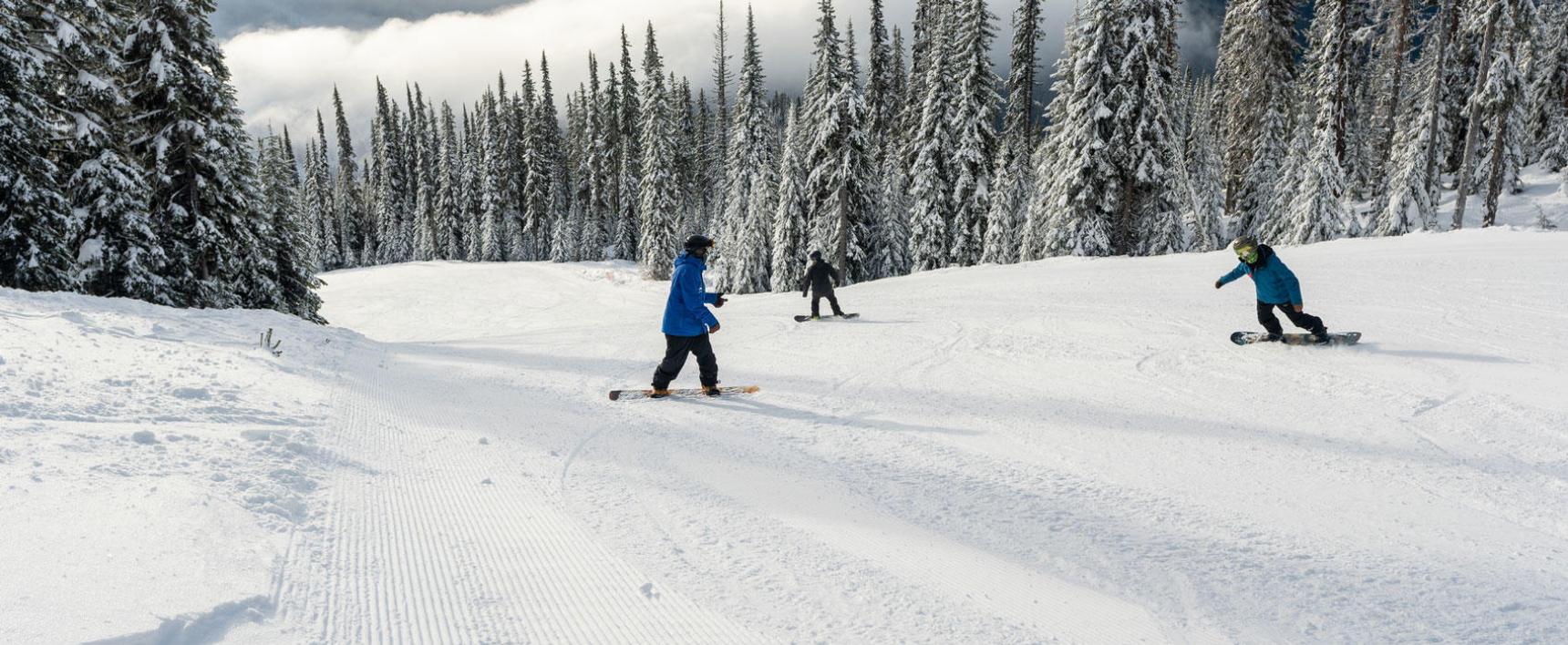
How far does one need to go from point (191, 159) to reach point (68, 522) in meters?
19.6

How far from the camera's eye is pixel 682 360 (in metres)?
7.76

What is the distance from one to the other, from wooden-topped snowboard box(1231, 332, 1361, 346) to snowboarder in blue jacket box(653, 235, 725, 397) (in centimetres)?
676

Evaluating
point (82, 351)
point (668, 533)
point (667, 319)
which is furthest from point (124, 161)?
point (668, 533)

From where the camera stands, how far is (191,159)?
1775cm

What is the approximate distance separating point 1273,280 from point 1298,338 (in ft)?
2.59

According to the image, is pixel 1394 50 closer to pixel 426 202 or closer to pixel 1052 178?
pixel 1052 178

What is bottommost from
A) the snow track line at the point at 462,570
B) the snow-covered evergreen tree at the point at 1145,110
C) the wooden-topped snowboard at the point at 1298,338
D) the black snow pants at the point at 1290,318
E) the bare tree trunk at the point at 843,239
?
the snow track line at the point at 462,570

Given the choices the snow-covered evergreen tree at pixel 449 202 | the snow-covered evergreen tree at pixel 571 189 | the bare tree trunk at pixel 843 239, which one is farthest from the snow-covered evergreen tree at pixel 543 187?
the bare tree trunk at pixel 843 239

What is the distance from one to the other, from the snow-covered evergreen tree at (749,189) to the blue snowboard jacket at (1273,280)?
29.6 m

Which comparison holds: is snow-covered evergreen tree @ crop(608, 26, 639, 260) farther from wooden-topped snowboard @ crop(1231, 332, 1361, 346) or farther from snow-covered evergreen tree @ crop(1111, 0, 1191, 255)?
wooden-topped snowboard @ crop(1231, 332, 1361, 346)

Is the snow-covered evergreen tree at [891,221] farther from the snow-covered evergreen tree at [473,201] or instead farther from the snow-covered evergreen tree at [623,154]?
the snow-covered evergreen tree at [473,201]

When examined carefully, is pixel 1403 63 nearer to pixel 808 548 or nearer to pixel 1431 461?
pixel 1431 461

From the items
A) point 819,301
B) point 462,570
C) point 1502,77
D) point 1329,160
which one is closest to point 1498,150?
point 1502,77

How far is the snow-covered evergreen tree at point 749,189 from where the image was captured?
3866 cm
